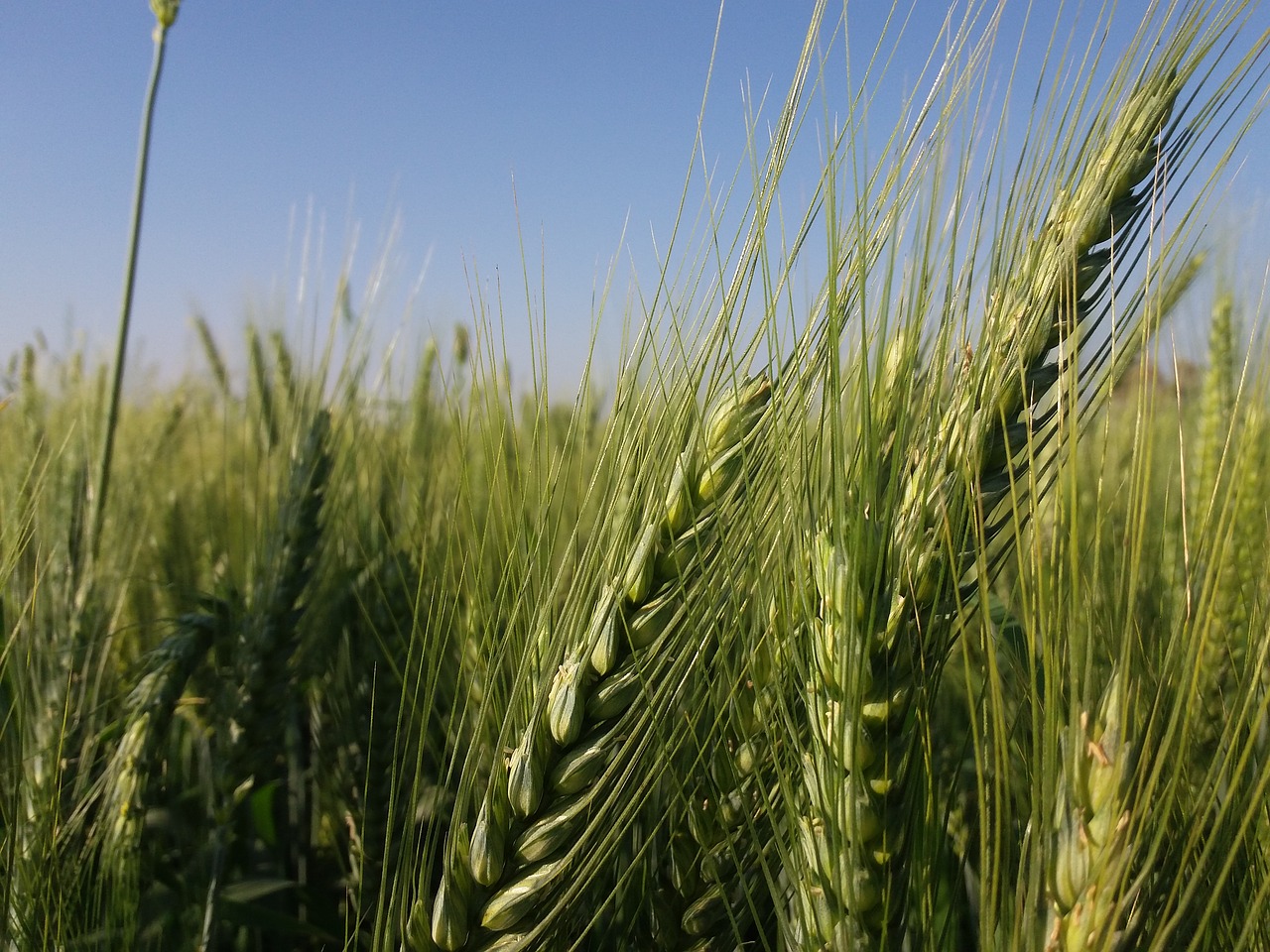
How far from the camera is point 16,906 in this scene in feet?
3.18

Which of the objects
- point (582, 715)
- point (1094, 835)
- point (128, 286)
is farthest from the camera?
point (128, 286)

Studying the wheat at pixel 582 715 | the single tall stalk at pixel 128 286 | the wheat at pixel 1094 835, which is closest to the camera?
the wheat at pixel 1094 835

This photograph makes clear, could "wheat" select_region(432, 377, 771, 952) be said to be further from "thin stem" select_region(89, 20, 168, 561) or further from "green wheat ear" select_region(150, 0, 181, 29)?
"green wheat ear" select_region(150, 0, 181, 29)

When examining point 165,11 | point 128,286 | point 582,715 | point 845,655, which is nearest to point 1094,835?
point 845,655

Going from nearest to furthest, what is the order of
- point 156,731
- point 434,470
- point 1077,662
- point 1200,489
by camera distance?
point 1077,662 → point 156,731 → point 1200,489 → point 434,470

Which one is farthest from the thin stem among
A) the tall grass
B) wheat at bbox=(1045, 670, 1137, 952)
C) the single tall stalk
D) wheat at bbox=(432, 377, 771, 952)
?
wheat at bbox=(1045, 670, 1137, 952)

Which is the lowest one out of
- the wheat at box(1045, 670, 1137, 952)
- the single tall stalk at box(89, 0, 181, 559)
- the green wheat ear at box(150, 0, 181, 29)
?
the wheat at box(1045, 670, 1137, 952)

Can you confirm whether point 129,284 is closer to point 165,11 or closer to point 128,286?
point 128,286

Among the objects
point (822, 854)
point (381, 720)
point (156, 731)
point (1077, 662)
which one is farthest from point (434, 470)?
point (1077, 662)

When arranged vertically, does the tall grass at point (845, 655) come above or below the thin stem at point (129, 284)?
below

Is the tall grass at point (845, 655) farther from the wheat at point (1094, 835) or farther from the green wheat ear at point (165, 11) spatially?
the green wheat ear at point (165, 11)

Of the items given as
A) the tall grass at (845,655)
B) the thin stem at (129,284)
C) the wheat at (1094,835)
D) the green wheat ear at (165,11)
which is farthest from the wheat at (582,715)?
the green wheat ear at (165,11)

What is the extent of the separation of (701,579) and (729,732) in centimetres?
30

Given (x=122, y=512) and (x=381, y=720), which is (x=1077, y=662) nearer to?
(x=381, y=720)
